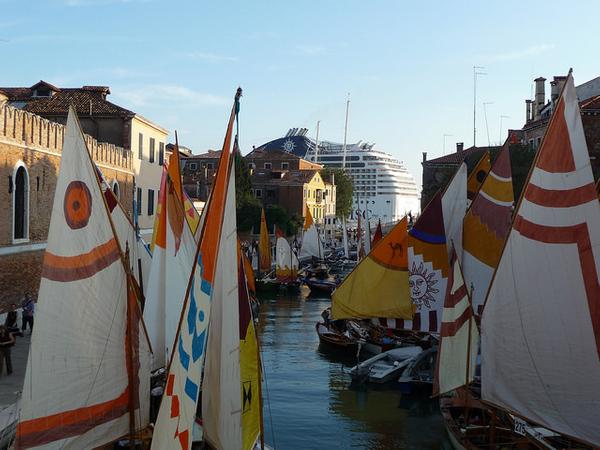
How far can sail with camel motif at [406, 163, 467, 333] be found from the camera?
21703mm

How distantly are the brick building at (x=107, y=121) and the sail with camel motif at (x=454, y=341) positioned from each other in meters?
26.5

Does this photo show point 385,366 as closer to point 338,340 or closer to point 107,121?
point 338,340

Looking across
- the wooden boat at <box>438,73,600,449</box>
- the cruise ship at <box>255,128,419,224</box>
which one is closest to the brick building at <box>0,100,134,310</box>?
the wooden boat at <box>438,73,600,449</box>

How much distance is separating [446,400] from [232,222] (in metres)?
10.9

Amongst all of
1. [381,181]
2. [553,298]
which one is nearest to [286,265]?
[553,298]

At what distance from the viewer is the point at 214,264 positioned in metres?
9.75

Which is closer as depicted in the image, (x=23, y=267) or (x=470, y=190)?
(x=470, y=190)

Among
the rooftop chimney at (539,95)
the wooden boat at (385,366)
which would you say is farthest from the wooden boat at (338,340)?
the rooftop chimney at (539,95)

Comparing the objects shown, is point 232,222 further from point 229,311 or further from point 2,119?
point 2,119

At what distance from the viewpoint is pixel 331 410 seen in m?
22.3

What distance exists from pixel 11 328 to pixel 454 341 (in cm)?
1388

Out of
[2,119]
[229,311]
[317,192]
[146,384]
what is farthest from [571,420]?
[317,192]

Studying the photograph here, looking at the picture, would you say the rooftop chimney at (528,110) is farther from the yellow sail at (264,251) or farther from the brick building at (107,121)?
the brick building at (107,121)

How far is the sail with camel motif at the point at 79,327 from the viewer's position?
35.3ft
